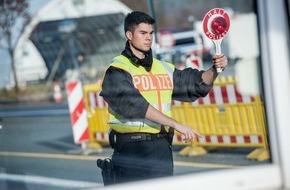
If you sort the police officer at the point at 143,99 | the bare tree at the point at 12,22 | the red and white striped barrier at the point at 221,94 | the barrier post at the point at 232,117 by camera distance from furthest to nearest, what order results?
the red and white striped barrier at the point at 221,94
the barrier post at the point at 232,117
the police officer at the point at 143,99
the bare tree at the point at 12,22

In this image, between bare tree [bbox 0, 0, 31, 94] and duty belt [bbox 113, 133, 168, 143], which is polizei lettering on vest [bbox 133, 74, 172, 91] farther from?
bare tree [bbox 0, 0, 31, 94]

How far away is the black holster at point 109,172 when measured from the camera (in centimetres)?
303

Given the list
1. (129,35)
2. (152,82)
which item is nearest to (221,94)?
(152,82)

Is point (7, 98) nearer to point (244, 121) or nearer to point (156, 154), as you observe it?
point (156, 154)

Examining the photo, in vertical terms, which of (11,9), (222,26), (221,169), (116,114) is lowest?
(221,169)

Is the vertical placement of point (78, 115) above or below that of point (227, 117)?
below

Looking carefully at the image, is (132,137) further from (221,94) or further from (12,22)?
(221,94)

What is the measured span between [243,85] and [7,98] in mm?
1123

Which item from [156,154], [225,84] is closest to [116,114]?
[156,154]

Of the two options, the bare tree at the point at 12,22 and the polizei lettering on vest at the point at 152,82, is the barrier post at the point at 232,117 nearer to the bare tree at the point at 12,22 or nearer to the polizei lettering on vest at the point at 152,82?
the polizei lettering on vest at the point at 152,82

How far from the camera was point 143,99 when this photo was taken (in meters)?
3.10

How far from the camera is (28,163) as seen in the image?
3.33 metres

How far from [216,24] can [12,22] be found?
35.7 inches

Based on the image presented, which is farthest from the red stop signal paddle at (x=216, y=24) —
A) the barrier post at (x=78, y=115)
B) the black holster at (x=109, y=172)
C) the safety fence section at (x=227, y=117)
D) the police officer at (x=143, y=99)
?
the barrier post at (x=78, y=115)
